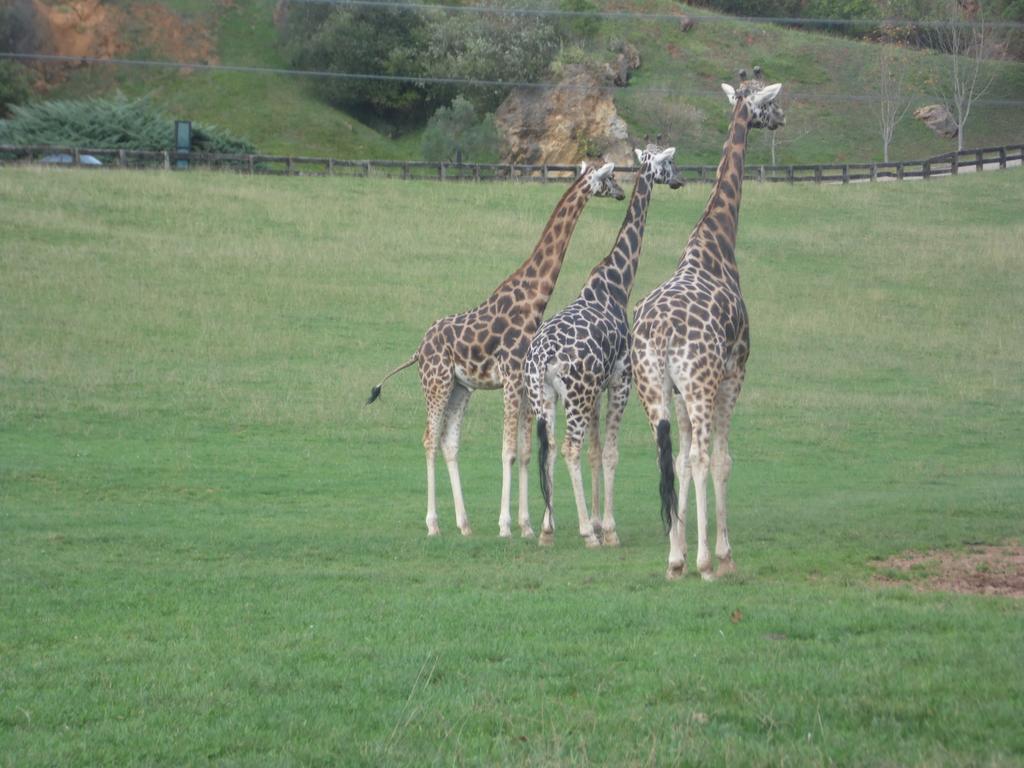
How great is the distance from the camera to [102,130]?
55.9 m

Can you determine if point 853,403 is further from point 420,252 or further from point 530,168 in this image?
point 530,168

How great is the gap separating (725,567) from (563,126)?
60.5 meters

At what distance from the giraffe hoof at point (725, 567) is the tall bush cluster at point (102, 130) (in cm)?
4858

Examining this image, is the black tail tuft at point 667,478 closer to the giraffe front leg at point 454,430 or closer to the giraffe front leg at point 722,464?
the giraffe front leg at point 722,464

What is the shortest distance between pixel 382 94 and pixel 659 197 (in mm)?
28630

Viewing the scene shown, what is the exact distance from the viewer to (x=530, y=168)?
5522 cm

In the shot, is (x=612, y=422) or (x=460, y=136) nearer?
(x=612, y=422)

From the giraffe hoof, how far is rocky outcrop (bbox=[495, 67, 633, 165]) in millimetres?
58640

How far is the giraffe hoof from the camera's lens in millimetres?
11191

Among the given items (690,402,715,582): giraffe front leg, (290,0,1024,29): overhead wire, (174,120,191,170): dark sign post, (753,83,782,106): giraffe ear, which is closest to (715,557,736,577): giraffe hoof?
(690,402,715,582): giraffe front leg

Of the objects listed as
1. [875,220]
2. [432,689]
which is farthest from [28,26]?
[432,689]

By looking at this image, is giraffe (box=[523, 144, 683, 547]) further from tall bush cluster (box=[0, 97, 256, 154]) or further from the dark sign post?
tall bush cluster (box=[0, 97, 256, 154])

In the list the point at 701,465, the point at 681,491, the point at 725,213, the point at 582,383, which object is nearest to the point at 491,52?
the point at 725,213

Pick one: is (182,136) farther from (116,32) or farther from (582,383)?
(582,383)
